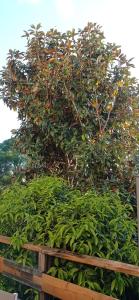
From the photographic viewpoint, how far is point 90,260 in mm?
2889

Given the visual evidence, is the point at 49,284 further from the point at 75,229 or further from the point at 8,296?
the point at 8,296

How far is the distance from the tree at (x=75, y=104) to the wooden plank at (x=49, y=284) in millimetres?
3114

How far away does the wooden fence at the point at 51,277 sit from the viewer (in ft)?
8.79

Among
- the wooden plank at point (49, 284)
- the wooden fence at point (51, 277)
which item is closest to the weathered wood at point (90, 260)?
the wooden fence at point (51, 277)

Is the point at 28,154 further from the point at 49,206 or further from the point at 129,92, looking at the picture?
the point at 49,206

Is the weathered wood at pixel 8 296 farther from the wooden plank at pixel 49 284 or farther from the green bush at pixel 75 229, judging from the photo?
the green bush at pixel 75 229

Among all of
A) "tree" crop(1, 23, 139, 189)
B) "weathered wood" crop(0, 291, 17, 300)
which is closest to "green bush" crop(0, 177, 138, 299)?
"weathered wood" crop(0, 291, 17, 300)

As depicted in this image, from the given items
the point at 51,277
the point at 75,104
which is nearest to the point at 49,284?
the point at 51,277

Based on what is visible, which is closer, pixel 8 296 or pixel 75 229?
pixel 8 296

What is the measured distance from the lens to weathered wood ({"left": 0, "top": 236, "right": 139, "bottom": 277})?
A: 2561 mm

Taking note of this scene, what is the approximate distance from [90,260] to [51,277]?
0.40 meters

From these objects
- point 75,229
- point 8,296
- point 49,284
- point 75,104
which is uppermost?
point 75,104

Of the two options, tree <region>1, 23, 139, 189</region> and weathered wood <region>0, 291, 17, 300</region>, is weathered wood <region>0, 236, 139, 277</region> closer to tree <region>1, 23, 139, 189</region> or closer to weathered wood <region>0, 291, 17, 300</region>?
weathered wood <region>0, 291, 17, 300</region>

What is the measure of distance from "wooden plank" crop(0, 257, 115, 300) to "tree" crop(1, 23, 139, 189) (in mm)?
3114
